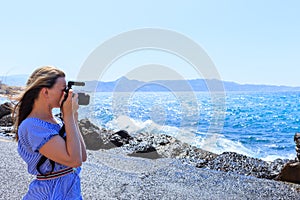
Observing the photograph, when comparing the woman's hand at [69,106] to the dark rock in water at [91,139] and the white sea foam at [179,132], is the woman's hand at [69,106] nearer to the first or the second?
the dark rock in water at [91,139]

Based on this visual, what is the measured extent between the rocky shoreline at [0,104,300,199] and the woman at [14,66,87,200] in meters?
2.29

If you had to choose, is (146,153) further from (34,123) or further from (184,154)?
(34,123)

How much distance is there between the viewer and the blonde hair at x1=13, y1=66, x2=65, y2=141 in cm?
153

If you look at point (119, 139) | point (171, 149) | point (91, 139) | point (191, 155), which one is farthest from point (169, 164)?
point (119, 139)

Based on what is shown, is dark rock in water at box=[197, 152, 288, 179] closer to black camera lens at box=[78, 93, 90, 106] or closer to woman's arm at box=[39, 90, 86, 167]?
black camera lens at box=[78, 93, 90, 106]

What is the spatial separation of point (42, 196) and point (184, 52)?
250 inches

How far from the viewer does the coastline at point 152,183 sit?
12.8 feet

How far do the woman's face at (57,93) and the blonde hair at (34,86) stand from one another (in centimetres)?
2

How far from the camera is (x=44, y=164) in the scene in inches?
59.7

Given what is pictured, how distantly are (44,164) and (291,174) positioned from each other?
4519 mm

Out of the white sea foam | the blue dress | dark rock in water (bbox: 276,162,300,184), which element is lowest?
the white sea foam

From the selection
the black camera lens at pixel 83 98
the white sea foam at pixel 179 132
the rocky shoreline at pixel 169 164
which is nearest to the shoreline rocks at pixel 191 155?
the rocky shoreline at pixel 169 164

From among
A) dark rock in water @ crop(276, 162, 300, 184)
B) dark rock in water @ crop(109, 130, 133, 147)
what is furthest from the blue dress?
dark rock in water @ crop(109, 130, 133, 147)

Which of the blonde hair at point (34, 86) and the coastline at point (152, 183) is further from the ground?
the blonde hair at point (34, 86)
